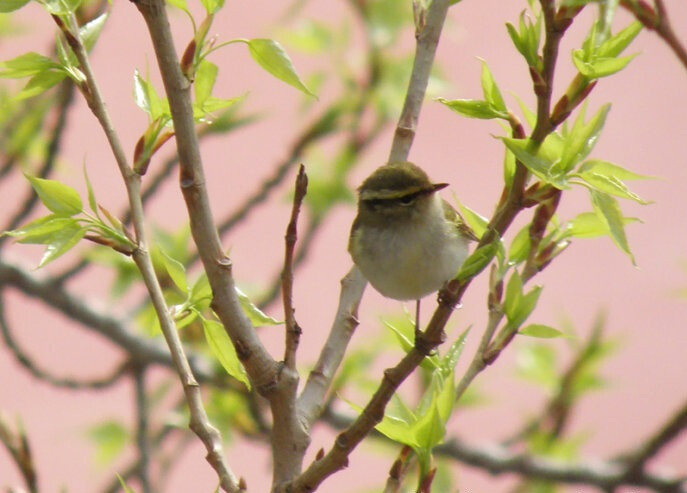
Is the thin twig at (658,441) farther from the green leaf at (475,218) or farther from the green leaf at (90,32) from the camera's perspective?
the green leaf at (90,32)

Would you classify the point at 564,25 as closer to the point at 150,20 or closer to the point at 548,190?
the point at 548,190

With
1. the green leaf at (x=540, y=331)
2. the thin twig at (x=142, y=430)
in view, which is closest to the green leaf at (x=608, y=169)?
the green leaf at (x=540, y=331)

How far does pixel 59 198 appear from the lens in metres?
1.20

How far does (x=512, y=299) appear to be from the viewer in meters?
1.25

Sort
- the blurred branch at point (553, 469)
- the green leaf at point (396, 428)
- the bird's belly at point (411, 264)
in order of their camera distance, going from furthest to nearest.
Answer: the blurred branch at point (553, 469)
the bird's belly at point (411, 264)
the green leaf at point (396, 428)

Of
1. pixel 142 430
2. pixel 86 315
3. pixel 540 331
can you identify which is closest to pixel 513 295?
pixel 540 331

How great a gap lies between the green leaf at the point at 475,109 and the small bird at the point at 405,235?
1.56ft

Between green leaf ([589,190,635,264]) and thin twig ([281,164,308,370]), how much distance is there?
31 cm

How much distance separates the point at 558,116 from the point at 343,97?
1.99m

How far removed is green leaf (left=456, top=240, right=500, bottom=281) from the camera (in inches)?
43.5

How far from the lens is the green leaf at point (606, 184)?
1.10 m

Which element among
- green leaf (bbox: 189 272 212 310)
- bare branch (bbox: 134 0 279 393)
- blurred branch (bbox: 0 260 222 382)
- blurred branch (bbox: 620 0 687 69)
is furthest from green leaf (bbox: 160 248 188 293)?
blurred branch (bbox: 0 260 222 382)

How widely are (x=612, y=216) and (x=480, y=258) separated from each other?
0.14 m

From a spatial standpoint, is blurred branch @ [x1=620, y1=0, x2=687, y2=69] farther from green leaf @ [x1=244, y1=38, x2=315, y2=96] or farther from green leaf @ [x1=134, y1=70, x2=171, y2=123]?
green leaf @ [x1=134, y1=70, x2=171, y2=123]
